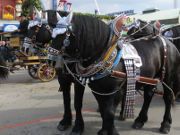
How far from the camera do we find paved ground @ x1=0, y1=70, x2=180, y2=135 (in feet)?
18.5

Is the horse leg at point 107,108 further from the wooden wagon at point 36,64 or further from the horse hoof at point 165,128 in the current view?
the wooden wagon at point 36,64

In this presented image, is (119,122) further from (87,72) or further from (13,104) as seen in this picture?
(13,104)

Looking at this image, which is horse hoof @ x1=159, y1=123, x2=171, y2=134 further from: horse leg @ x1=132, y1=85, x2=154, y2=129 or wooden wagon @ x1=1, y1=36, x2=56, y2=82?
wooden wagon @ x1=1, y1=36, x2=56, y2=82

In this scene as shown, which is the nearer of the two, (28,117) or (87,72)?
(87,72)

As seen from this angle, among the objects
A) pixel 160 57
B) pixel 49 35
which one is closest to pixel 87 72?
pixel 160 57

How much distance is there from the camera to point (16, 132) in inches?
221

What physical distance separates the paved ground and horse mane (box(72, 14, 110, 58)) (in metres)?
1.68

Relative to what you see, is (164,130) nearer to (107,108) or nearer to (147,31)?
(107,108)

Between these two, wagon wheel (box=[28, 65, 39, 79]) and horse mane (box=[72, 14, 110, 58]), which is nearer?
horse mane (box=[72, 14, 110, 58])

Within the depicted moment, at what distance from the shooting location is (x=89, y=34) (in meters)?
4.30

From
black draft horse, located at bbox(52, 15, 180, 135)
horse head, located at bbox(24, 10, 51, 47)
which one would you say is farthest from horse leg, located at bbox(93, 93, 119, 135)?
horse head, located at bbox(24, 10, 51, 47)

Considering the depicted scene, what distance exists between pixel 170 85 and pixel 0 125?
298cm

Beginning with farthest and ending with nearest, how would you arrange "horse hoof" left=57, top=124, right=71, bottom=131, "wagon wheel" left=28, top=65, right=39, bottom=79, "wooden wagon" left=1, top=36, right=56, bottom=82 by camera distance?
1. "wagon wheel" left=28, top=65, right=39, bottom=79
2. "wooden wagon" left=1, top=36, right=56, bottom=82
3. "horse hoof" left=57, top=124, right=71, bottom=131

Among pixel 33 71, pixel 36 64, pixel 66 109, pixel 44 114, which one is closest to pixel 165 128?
pixel 66 109
